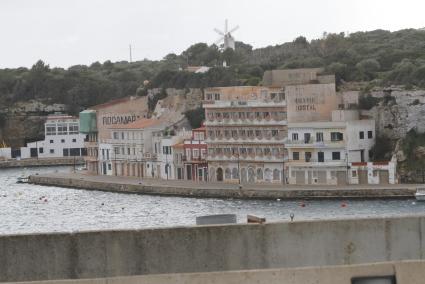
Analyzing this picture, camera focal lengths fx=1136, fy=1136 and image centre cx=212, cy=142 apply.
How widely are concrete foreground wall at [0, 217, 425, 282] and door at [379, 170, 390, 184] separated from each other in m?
40.2

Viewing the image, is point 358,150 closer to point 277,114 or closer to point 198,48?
point 277,114

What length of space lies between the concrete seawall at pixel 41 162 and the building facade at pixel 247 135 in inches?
1151

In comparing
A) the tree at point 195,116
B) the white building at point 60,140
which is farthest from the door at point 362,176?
the white building at point 60,140

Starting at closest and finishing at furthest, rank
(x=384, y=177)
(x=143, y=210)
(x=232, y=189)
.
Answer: (x=143, y=210) → (x=384, y=177) → (x=232, y=189)

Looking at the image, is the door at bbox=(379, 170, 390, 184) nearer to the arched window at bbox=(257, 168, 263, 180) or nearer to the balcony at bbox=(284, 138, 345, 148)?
the balcony at bbox=(284, 138, 345, 148)

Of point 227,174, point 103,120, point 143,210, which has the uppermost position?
point 103,120

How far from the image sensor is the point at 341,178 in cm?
4825

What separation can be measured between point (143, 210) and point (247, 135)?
11.8 meters

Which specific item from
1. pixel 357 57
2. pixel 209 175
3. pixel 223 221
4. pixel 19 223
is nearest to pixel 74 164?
pixel 357 57

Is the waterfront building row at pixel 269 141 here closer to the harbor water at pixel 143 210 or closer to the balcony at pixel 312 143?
the balcony at pixel 312 143

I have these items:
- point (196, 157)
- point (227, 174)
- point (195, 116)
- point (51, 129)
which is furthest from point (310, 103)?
point (51, 129)

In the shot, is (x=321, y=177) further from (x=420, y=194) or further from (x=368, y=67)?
(x=368, y=67)

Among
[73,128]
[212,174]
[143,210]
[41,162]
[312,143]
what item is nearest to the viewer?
[143,210]

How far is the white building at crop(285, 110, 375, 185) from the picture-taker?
48438 mm
